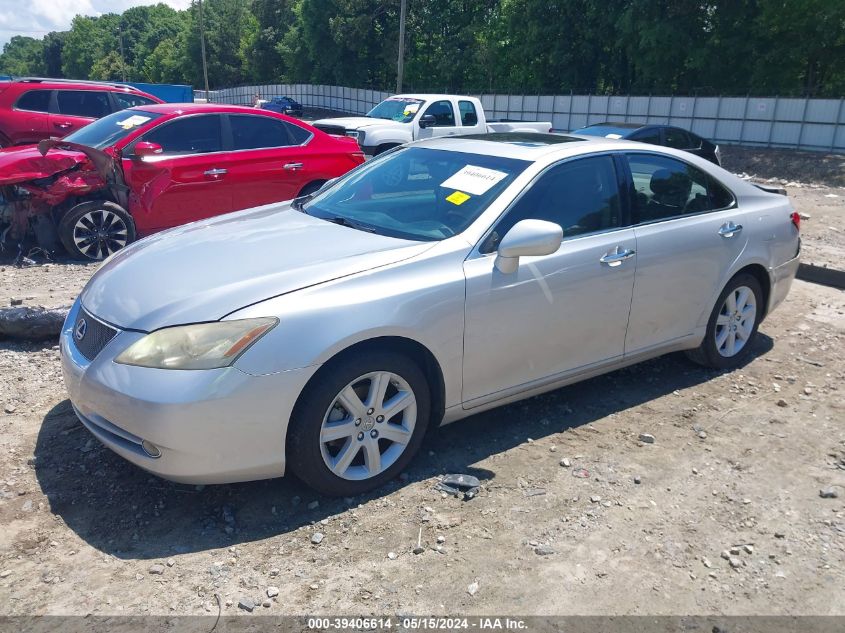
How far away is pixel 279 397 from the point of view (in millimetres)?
3051

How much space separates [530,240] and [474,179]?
68 centimetres

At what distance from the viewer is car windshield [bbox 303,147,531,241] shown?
387 cm

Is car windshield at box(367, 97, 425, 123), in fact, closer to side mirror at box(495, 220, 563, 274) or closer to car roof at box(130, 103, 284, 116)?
car roof at box(130, 103, 284, 116)

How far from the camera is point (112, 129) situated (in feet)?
26.2

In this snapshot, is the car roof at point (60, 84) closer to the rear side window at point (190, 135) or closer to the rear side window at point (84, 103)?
the rear side window at point (84, 103)

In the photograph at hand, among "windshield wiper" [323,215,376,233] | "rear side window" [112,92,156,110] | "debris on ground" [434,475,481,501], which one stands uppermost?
"rear side window" [112,92,156,110]

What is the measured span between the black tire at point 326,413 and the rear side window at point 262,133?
5468mm

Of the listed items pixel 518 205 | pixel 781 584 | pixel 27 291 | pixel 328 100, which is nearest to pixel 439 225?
pixel 518 205

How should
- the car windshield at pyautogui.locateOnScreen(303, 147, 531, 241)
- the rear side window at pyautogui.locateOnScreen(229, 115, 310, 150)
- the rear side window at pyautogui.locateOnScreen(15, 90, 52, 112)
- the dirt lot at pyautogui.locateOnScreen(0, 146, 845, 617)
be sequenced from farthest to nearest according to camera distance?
1. the rear side window at pyautogui.locateOnScreen(15, 90, 52, 112)
2. the rear side window at pyautogui.locateOnScreen(229, 115, 310, 150)
3. the car windshield at pyautogui.locateOnScreen(303, 147, 531, 241)
4. the dirt lot at pyautogui.locateOnScreen(0, 146, 845, 617)

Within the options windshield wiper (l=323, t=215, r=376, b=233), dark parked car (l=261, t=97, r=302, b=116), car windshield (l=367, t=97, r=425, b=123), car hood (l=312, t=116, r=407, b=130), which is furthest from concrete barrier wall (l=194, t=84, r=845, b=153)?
windshield wiper (l=323, t=215, r=376, b=233)

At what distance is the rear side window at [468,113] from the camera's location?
15125 millimetres

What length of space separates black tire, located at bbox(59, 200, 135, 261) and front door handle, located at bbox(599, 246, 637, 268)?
540cm

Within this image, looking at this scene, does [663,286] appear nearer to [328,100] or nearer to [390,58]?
[390,58]

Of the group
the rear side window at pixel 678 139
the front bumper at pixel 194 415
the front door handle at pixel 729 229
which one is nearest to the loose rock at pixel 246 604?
the front bumper at pixel 194 415
